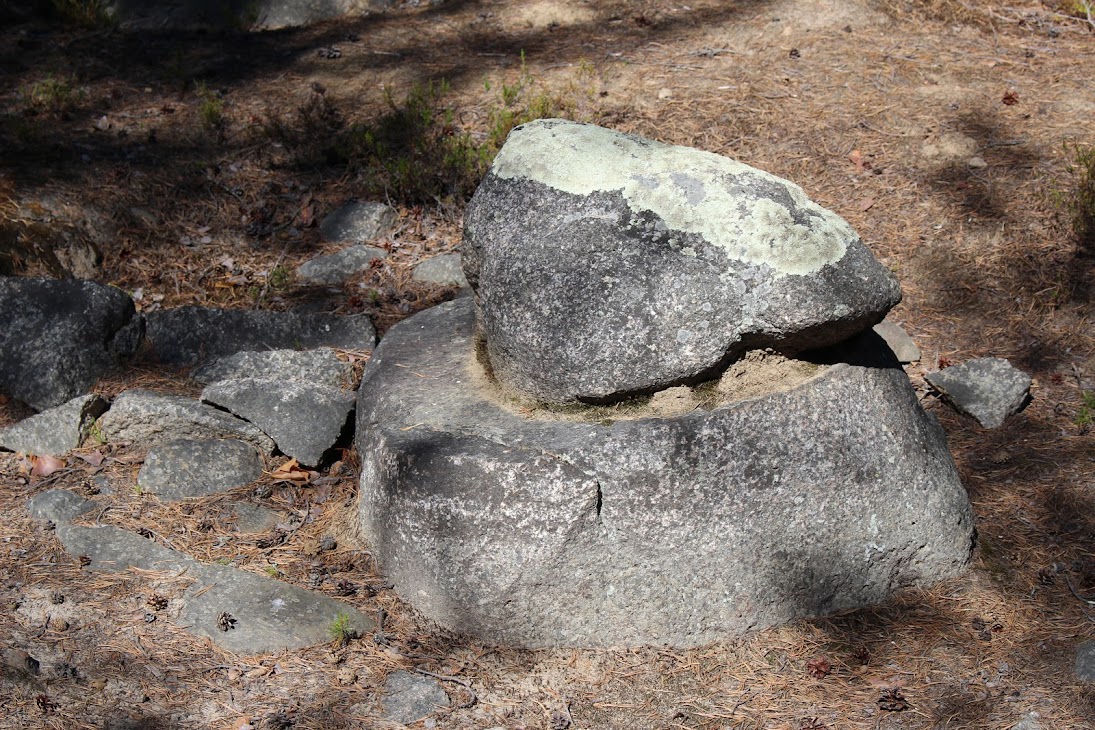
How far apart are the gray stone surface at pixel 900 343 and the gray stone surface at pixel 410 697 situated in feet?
9.33

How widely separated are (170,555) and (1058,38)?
21.7ft

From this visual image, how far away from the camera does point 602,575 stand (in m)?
3.47

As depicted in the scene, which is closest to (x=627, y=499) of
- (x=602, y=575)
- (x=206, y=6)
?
(x=602, y=575)

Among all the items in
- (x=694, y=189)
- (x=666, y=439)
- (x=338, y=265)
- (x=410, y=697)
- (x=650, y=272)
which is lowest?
(x=410, y=697)

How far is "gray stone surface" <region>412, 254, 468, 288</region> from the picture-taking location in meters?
5.61

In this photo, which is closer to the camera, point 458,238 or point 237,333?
point 237,333

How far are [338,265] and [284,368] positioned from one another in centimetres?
119

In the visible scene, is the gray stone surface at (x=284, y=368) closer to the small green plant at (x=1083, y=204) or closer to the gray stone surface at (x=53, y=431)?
the gray stone surface at (x=53, y=431)

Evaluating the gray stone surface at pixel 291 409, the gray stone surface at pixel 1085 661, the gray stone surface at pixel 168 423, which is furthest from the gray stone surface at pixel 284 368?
the gray stone surface at pixel 1085 661

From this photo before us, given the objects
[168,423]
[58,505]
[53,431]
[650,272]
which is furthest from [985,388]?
[53,431]

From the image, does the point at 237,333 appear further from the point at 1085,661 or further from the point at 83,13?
the point at 83,13

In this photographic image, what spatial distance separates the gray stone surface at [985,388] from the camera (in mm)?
4574

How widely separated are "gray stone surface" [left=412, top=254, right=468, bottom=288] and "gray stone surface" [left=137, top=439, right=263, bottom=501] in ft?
5.38

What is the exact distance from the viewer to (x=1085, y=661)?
3346 millimetres
